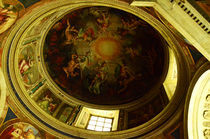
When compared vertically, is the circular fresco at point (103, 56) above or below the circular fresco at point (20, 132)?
above

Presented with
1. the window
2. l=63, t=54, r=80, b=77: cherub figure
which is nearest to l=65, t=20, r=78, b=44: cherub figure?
l=63, t=54, r=80, b=77: cherub figure

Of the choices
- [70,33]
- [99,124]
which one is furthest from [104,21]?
[99,124]

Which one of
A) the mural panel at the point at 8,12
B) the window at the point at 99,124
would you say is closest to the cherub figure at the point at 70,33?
the mural panel at the point at 8,12

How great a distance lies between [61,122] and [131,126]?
3962 mm

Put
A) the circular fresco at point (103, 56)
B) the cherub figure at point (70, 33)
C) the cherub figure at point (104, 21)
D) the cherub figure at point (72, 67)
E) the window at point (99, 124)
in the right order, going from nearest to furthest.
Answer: the window at point (99, 124) → the circular fresco at point (103, 56) → the cherub figure at point (104, 21) → the cherub figure at point (70, 33) → the cherub figure at point (72, 67)

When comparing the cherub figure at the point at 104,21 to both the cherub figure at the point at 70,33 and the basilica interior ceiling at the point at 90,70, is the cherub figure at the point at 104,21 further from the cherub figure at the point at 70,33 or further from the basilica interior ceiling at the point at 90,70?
the cherub figure at the point at 70,33

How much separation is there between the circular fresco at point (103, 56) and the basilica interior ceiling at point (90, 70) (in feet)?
0.23

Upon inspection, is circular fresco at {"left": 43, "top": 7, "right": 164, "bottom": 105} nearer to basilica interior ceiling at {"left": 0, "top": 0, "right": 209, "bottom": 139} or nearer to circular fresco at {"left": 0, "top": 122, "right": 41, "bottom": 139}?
basilica interior ceiling at {"left": 0, "top": 0, "right": 209, "bottom": 139}

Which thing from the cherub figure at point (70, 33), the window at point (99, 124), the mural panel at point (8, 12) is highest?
the cherub figure at point (70, 33)

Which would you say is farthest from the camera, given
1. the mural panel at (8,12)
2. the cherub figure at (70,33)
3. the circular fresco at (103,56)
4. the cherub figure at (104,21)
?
the cherub figure at (70,33)

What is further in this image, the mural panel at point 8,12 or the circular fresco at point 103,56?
the circular fresco at point 103,56

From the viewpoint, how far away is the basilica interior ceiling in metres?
9.49

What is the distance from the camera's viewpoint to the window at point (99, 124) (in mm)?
12734

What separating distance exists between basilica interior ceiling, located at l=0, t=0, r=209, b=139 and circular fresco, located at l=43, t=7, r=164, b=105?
71mm
